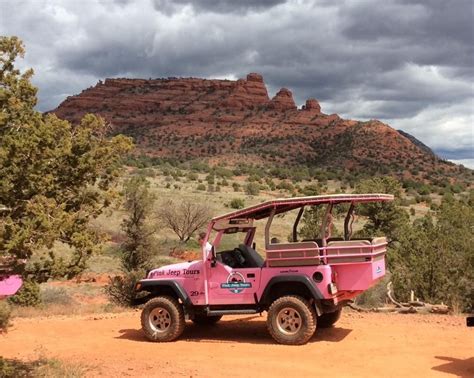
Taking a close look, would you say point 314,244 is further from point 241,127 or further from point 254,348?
point 241,127

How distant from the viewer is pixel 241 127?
12062 centimetres

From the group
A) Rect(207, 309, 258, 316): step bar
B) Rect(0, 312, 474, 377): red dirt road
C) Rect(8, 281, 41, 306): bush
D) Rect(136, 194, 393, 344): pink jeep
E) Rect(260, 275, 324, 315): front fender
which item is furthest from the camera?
Rect(8, 281, 41, 306): bush

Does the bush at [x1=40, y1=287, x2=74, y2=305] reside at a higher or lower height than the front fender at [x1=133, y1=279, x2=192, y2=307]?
lower

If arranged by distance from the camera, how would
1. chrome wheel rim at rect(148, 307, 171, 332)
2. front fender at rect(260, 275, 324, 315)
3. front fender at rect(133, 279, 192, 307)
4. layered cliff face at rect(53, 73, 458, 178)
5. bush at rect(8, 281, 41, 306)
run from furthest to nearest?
layered cliff face at rect(53, 73, 458, 178) < bush at rect(8, 281, 41, 306) < chrome wheel rim at rect(148, 307, 171, 332) < front fender at rect(133, 279, 192, 307) < front fender at rect(260, 275, 324, 315)

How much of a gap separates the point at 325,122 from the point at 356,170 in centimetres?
3843

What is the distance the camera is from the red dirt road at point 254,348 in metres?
8.62

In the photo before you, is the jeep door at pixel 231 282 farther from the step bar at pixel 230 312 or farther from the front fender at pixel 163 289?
the front fender at pixel 163 289

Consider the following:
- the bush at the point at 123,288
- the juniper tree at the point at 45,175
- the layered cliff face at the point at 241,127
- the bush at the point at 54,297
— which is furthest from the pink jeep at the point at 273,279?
the layered cliff face at the point at 241,127

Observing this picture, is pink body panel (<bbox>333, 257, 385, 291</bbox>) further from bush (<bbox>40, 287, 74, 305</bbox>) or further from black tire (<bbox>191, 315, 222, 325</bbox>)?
bush (<bbox>40, 287, 74, 305</bbox>)

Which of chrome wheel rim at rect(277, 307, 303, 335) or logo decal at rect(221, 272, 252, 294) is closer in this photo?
chrome wheel rim at rect(277, 307, 303, 335)

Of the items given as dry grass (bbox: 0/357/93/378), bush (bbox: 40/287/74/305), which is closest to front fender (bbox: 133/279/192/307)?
dry grass (bbox: 0/357/93/378)

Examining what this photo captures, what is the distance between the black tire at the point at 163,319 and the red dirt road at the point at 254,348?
26 cm

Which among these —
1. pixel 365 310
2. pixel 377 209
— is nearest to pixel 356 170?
pixel 377 209

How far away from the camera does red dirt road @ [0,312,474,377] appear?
28.3ft
